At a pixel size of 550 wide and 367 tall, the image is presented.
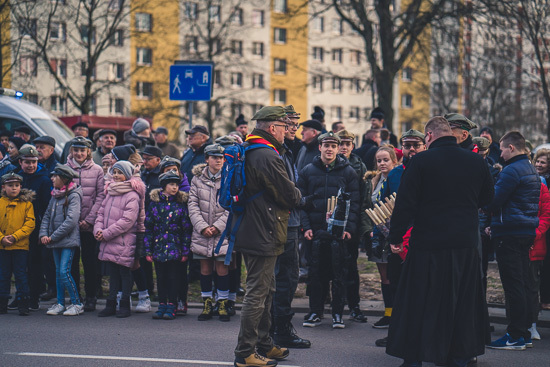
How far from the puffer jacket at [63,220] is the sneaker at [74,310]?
30.0 inches

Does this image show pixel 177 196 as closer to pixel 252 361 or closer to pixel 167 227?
pixel 167 227

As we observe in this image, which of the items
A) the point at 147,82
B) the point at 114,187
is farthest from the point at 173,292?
the point at 147,82

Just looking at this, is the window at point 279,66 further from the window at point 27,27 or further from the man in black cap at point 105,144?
the man in black cap at point 105,144

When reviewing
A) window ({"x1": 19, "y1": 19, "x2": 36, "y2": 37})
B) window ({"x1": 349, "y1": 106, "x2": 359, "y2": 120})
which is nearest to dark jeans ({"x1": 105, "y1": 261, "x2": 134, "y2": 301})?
window ({"x1": 19, "y1": 19, "x2": 36, "y2": 37})

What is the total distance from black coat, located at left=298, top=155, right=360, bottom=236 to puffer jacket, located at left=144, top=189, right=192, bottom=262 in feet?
5.09

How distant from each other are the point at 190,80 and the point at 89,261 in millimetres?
4123

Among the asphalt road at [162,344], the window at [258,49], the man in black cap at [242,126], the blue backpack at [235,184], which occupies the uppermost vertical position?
the window at [258,49]

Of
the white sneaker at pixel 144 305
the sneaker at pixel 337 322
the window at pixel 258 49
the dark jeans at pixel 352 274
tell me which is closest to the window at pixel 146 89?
the window at pixel 258 49

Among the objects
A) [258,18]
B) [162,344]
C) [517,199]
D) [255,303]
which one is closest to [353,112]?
[258,18]

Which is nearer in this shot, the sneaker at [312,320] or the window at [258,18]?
the sneaker at [312,320]

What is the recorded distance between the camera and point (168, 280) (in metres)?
9.80

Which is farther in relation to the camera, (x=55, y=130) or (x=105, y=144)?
(x=55, y=130)

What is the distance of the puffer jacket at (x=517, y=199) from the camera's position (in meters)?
8.24

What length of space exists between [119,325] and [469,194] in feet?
14.5
